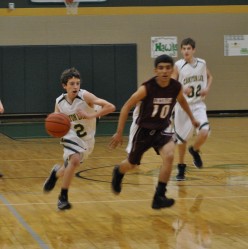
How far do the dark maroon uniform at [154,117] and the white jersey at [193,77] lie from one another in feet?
8.26

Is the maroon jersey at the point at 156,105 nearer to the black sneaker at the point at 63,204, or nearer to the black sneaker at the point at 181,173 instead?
the black sneaker at the point at 63,204

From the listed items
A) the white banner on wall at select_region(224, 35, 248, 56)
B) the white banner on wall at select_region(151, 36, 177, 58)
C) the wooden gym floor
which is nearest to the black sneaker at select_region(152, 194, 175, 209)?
the wooden gym floor

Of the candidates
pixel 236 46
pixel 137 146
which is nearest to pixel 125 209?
pixel 137 146

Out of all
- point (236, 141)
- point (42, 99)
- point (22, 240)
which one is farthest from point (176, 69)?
point (42, 99)

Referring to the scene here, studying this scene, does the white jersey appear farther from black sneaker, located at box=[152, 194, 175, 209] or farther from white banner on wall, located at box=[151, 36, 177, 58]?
white banner on wall, located at box=[151, 36, 177, 58]

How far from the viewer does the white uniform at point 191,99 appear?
31.9 feet

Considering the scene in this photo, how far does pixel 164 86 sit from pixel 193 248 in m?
2.03

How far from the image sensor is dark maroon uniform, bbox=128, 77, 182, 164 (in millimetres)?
7168

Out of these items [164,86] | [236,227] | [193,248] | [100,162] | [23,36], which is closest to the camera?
[193,248]

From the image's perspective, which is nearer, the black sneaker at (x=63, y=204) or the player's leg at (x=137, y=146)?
the player's leg at (x=137, y=146)

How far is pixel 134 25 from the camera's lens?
22531 mm

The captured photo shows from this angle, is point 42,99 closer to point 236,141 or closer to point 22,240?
point 236,141

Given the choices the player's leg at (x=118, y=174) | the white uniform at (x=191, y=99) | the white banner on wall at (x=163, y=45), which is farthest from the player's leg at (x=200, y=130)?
the white banner on wall at (x=163, y=45)

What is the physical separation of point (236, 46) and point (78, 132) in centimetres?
1593
